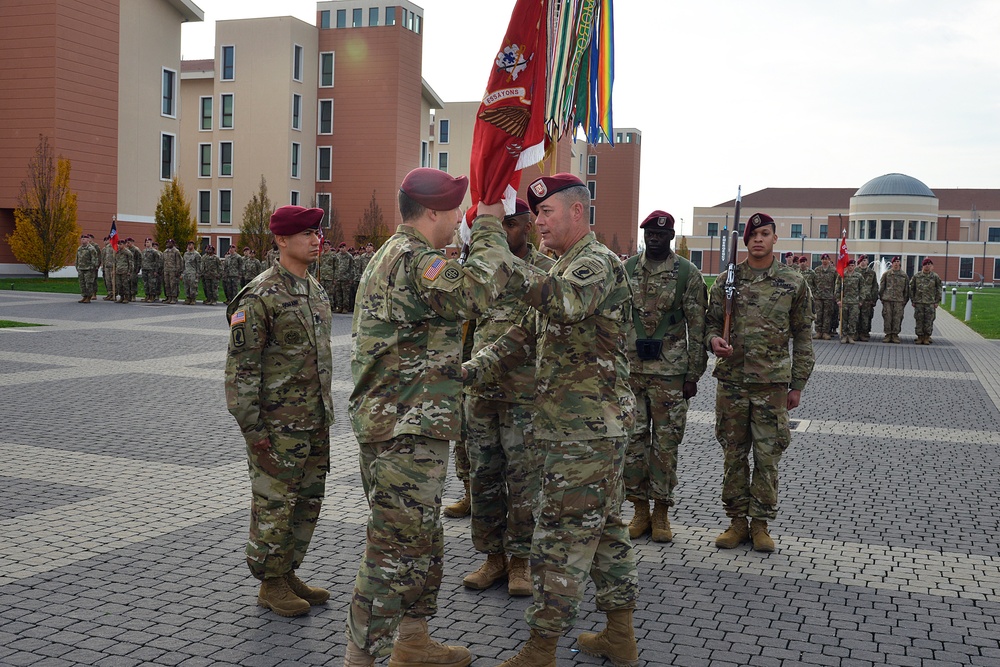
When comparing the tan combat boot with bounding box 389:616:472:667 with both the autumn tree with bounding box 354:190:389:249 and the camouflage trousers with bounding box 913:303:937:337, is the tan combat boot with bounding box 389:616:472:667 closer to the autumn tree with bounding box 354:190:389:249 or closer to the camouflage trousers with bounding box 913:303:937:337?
the camouflage trousers with bounding box 913:303:937:337

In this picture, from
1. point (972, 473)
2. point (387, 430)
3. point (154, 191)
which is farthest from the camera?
point (154, 191)

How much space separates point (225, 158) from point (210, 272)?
108 feet

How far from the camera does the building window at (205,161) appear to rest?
62.0m

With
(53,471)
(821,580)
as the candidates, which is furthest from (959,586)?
(53,471)

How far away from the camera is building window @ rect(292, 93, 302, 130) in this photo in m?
61.1

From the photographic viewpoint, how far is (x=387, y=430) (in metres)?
4.05

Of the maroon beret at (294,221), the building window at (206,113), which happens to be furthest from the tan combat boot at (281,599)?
the building window at (206,113)

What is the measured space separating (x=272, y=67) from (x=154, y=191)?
55.3 ft

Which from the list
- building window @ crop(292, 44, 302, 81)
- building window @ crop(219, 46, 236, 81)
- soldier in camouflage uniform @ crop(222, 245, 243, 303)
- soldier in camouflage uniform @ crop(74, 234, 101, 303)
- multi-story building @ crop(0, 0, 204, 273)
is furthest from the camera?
building window @ crop(219, 46, 236, 81)

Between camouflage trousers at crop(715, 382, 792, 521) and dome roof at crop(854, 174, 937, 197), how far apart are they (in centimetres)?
10756

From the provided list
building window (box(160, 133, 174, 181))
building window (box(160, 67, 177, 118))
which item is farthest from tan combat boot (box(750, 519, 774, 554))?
building window (box(160, 67, 177, 118))

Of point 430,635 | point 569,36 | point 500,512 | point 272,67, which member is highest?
point 272,67

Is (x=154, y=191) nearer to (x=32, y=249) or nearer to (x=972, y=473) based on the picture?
(x=32, y=249)

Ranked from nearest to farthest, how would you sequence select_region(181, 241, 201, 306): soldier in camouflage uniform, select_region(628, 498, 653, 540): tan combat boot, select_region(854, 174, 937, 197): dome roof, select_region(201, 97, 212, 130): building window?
select_region(628, 498, 653, 540): tan combat boot, select_region(181, 241, 201, 306): soldier in camouflage uniform, select_region(201, 97, 212, 130): building window, select_region(854, 174, 937, 197): dome roof
